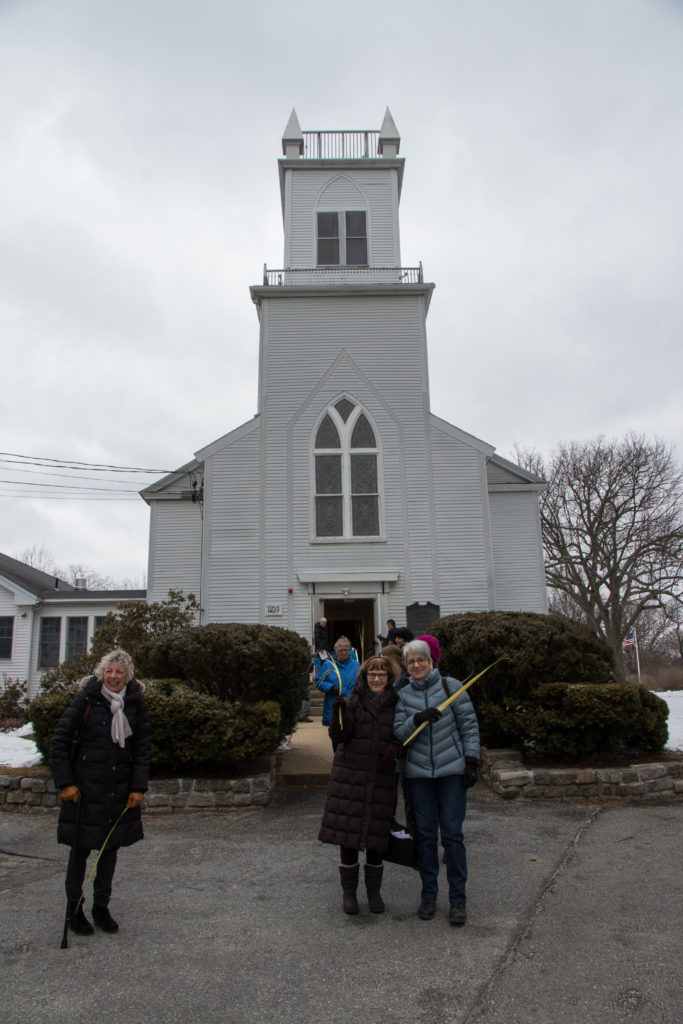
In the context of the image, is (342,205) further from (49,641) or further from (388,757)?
(388,757)

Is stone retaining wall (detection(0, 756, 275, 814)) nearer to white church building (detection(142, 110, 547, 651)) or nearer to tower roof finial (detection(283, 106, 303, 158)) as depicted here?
white church building (detection(142, 110, 547, 651))

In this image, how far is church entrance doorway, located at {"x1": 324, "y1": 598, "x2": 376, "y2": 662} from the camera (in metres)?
19.1

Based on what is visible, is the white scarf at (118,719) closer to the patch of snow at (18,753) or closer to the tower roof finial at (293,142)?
the patch of snow at (18,753)

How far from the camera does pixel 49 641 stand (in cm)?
2358

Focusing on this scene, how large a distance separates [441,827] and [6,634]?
22182 millimetres

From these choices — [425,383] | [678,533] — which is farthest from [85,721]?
[678,533]

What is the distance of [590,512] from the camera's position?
31.0 meters

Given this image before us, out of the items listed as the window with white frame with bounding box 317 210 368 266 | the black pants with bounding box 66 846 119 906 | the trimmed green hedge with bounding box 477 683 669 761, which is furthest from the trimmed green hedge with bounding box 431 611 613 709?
the window with white frame with bounding box 317 210 368 266

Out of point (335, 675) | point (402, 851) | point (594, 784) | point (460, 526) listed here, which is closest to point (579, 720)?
point (594, 784)

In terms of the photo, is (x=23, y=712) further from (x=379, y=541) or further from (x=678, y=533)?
(x=678, y=533)

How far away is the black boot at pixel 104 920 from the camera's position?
4434mm

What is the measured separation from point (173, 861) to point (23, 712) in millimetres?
15345

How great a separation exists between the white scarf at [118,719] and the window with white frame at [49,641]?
2061 centimetres

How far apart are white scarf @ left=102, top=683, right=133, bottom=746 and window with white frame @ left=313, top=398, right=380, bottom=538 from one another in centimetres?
1273
